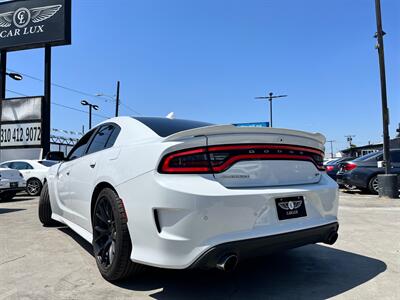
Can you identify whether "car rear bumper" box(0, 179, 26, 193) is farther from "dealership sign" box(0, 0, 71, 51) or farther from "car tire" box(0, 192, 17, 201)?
"dealership sign" box(0, 0, 71, 51)

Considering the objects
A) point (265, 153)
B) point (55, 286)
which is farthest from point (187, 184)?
point (55, 286)

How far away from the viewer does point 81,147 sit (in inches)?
174

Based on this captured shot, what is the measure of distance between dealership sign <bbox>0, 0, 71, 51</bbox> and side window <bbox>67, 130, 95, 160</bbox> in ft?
56.6

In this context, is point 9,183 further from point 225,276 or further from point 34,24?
point 34,24

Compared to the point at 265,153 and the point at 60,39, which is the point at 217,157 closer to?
the point at 265,153

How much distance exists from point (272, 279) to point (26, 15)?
2211 centimetres

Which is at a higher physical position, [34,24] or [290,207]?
[34,24]

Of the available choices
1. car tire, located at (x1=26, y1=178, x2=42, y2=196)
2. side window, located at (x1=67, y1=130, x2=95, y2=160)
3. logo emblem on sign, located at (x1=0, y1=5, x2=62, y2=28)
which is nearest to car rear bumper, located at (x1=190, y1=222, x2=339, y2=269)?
side window, located at (x1=67, y1=130, x2=95, y2=160)

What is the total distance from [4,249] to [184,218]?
290 cm

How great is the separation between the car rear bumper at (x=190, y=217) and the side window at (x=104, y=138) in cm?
90

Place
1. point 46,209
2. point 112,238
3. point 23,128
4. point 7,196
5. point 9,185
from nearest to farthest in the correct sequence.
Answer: point 112,238 < point 46,209 < point 9,185 < point 7,196 < point 23,128

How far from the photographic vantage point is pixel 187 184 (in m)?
2.44

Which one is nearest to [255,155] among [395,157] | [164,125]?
[164,125]

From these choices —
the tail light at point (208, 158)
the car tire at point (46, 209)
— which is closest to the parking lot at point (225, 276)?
the car tire at point (46, 209)
